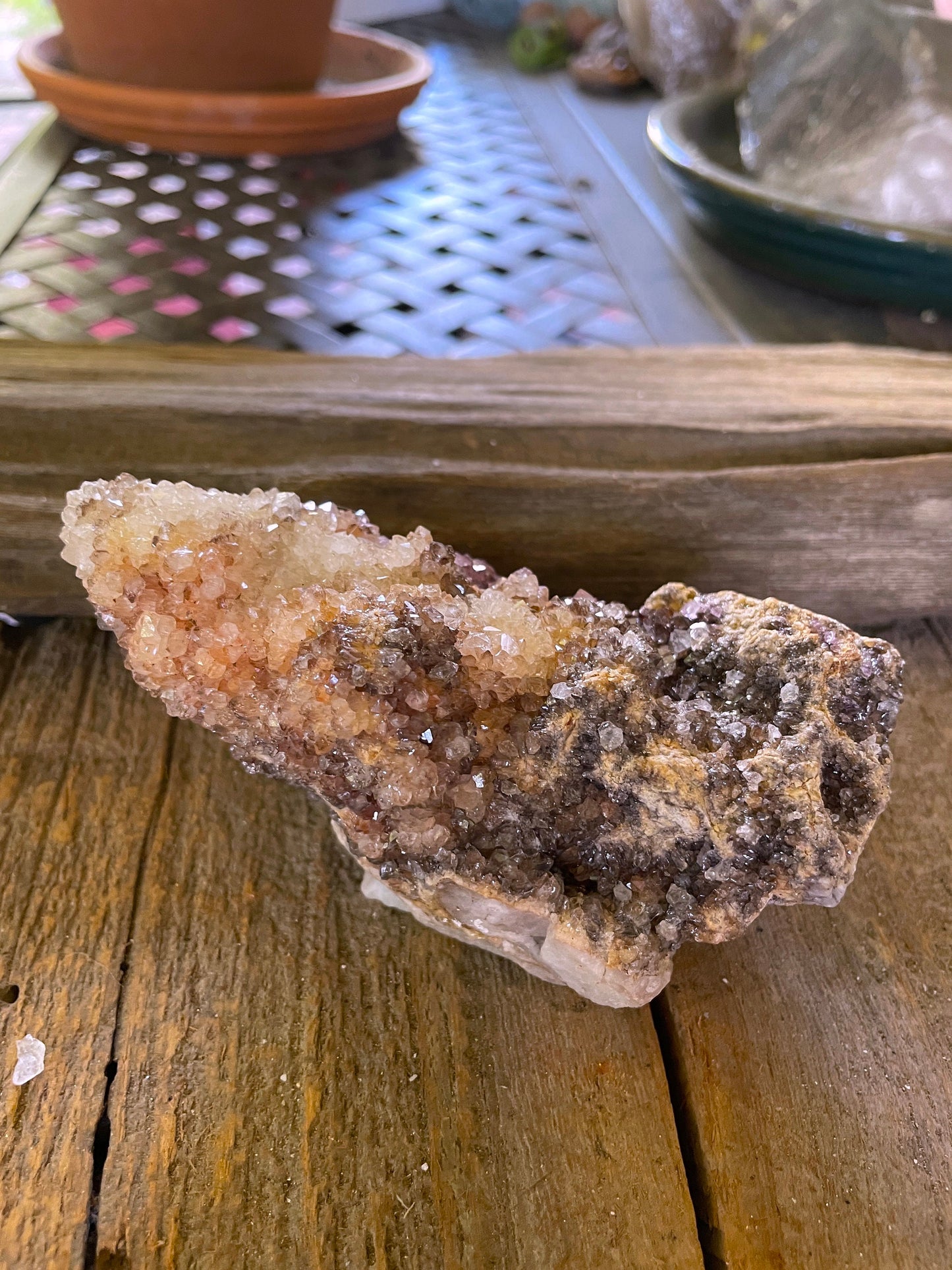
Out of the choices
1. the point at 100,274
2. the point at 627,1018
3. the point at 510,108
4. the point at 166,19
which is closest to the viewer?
the point at 627,1018

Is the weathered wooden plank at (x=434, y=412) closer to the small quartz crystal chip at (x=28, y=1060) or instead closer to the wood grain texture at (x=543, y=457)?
the wood grain texture at (x=543, y=457)

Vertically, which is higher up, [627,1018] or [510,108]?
[510,108]

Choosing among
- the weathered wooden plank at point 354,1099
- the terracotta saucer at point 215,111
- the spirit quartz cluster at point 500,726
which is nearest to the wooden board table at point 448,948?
the weathered wooden plank at point 354,1099

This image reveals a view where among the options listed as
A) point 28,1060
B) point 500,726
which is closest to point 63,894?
point 28,1060

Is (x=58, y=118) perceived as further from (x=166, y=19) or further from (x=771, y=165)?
(x=771, y=165)

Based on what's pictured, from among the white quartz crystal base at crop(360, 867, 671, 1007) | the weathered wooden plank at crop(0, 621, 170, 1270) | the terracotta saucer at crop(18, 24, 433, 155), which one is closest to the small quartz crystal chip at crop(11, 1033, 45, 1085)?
the weathered wooden plank at crop(0, 621, 170, 1270)

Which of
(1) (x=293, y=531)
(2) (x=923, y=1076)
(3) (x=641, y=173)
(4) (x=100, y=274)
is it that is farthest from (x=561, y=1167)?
(3) (x=641, y=173)
